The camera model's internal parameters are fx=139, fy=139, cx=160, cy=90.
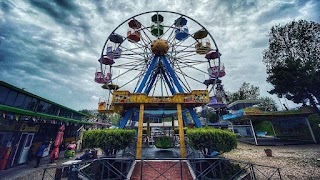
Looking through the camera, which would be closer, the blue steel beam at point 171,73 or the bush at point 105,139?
the bush at point 105,139

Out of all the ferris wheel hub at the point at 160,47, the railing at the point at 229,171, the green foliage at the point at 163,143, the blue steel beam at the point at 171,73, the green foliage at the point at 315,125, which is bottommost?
the railing at the point at 229,171

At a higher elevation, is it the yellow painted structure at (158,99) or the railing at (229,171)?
the yellow painted structure at (158,99)

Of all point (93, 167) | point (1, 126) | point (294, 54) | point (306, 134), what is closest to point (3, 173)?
point (1, 126)

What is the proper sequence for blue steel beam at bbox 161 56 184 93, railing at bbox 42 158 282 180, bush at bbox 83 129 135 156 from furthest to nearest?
blue steel beam at bbox 161 56 184 93
bush at bbox 83 129 135 156
railing at bbox 42 158 282 180

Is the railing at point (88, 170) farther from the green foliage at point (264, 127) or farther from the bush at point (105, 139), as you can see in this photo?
the green foliage at point (264, 127)

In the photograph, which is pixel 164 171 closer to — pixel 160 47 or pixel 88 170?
pixel 88 170

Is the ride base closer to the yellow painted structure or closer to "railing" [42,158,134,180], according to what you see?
the yellow painted structure

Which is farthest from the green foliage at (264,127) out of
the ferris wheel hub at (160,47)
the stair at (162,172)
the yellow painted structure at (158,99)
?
the stair at (162,172)

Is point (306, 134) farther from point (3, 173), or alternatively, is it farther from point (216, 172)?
point (3, 173)

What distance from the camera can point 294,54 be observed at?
65.0 feet

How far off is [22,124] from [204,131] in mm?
12686

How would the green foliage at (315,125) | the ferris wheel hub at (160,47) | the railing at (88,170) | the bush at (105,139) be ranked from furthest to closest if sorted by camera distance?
1. the green foliage at (315,125)
2. the ferris wheel hub at (160,47)
3. the bush at (105,139)
4. the railing at (88,170)

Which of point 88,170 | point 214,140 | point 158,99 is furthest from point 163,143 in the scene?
point 88,170

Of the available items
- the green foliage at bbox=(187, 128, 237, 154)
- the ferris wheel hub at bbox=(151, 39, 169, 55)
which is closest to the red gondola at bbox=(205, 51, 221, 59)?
the ferris wheel hub at bbox=(151, 39, 169, 55)
